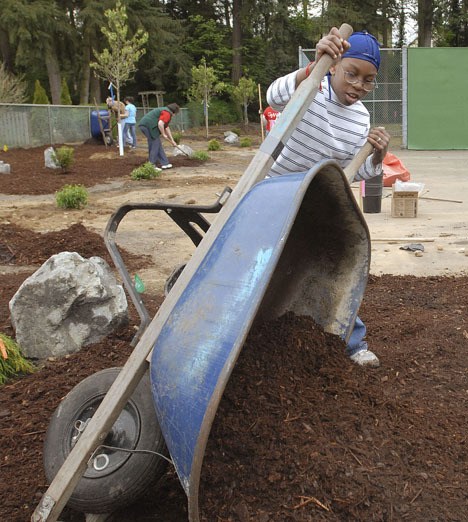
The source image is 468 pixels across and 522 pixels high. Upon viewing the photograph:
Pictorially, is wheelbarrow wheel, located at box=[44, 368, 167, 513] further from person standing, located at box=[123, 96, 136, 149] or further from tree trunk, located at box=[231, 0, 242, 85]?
tree trunk, located at box=[231, 0, 242, 85]

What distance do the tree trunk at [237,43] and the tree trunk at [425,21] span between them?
10.7 metres

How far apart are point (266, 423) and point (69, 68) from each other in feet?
122

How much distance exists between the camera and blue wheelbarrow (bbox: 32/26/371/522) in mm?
1662

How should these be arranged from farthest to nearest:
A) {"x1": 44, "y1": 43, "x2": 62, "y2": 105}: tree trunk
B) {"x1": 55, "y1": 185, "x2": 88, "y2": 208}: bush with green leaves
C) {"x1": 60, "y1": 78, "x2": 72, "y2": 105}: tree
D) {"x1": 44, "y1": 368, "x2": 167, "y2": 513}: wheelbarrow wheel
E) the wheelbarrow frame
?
{"x1": 44, "y1": 43, "x2": 62, "y2": 105}: tree trunk, {"x1": 60, "y1": 78, "x2": 72, "y2": 105}: tree, {"x1": 55, "y1": 185, "x2": 88, "y2": 208}: bush with green leaves, the wheelbarrow frame, {"x1": 44, "y1": 368, "x2": 167, "y2": 513}: wheelbarrow wheel

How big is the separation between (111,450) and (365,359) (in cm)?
142

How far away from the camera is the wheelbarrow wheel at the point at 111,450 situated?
6.67ft

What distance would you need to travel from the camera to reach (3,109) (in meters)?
22.0

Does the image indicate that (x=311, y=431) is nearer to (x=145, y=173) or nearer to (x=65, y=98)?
(x=145, y=173)

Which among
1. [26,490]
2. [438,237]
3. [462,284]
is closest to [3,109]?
[438,237]

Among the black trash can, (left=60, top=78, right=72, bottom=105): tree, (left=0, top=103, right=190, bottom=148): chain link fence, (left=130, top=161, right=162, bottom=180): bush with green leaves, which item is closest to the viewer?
the black trash can

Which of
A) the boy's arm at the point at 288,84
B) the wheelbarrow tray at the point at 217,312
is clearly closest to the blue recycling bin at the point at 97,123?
the boy's arm at the point at 288,84

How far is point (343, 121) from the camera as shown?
298 centimetres

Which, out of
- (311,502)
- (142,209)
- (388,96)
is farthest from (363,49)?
(388,96)

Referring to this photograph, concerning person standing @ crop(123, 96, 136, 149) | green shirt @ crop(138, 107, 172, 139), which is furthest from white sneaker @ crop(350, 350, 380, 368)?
person standing @ crop(123, 96, 136, 149)
